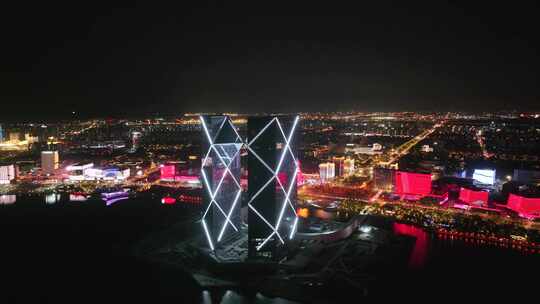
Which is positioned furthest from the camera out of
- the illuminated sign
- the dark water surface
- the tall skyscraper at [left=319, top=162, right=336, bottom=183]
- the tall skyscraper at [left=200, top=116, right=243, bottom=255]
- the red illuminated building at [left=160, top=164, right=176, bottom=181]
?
the red illuminated building at [left=160, top=164, right=176, bottom=181]

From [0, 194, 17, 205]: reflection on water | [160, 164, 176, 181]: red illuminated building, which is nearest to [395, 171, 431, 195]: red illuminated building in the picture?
[160, 164, 176, 181]: red illuminated building

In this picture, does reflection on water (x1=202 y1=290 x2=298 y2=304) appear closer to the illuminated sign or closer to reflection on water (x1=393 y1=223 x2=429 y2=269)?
reflection on water (x1=393 y1=223 x2=429 y2=269)

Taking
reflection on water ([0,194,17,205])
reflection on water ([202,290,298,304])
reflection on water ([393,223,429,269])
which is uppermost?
reflection on water ([0,194,17,205])

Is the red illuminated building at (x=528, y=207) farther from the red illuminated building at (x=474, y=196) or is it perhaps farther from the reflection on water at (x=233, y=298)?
the reflection on water at (x=233, y=298)

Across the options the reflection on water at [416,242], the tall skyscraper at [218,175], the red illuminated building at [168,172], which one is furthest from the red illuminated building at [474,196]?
the red illuminated building at [168,172]

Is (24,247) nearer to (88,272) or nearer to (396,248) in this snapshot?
(88,272)

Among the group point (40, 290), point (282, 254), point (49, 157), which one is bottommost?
point (40, 290)

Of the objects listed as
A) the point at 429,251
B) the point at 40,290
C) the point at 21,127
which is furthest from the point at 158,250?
the point at 21,127

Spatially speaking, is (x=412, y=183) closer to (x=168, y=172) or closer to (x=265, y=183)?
(x=265, y=183)
